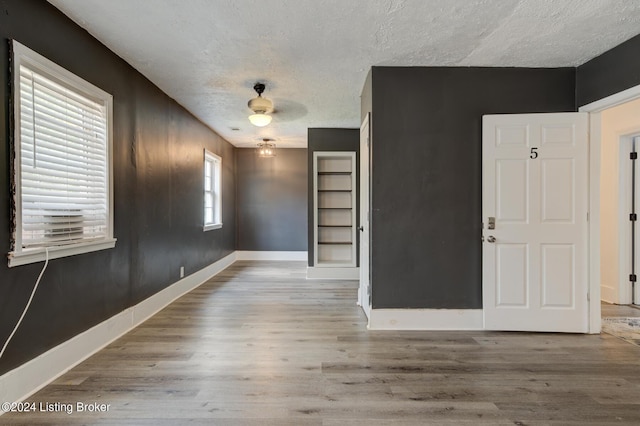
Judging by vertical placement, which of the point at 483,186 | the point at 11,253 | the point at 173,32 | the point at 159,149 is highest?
the point at 173,32

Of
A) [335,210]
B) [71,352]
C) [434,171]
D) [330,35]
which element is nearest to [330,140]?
[335,210]

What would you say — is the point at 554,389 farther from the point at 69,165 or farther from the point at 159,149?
the point at 159,149

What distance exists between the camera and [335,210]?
5883mm

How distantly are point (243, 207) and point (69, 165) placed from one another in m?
5.10

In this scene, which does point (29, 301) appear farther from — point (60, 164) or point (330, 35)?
point (330, 35)

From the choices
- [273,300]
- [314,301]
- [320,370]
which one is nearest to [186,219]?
[273,300]

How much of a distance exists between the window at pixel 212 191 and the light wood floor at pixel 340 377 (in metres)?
2.70

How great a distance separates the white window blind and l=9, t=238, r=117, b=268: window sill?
5cm

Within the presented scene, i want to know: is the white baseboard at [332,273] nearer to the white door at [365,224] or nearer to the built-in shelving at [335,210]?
the built-in shelving at [335,210]

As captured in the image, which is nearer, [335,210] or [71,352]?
[71,352]

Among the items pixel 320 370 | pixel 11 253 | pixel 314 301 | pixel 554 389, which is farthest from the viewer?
pixel 314 301

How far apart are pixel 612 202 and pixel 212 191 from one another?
5.93m

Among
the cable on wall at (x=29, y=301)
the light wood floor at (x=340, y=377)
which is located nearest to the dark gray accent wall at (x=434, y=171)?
the light wood floor at (x=340, y=377)

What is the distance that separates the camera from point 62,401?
197cm
